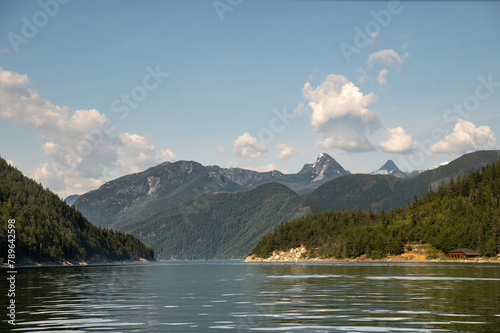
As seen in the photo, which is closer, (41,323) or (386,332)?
(386,332)

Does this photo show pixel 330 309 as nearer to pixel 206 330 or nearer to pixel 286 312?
pixel 286 312

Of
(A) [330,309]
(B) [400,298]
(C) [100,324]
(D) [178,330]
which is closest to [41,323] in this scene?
(C) [100,324]

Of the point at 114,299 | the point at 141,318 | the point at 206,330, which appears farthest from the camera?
the point at 114,299

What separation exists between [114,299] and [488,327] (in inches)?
1653

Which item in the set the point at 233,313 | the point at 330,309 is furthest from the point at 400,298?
the point at 233,313

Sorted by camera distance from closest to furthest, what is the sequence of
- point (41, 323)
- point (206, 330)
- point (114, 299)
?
point (206, 330) < point (41, 323) < point (114, 299)

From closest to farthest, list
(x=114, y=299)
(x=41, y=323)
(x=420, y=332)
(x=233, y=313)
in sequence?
(x=420, y=332), (x=41, y=323), (x=233, y=313), (x=114, y=299)

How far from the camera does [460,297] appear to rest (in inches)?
2048

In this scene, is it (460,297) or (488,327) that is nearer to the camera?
(488,327)

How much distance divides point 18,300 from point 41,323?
20.5 m

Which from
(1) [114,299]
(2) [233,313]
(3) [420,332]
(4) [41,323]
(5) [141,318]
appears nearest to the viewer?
(3) [420,332]

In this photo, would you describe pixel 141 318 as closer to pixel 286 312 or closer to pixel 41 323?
pixel 41 323

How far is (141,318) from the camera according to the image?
38719mm

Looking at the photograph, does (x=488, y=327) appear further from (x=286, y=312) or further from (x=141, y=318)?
(x=141, y=318)
